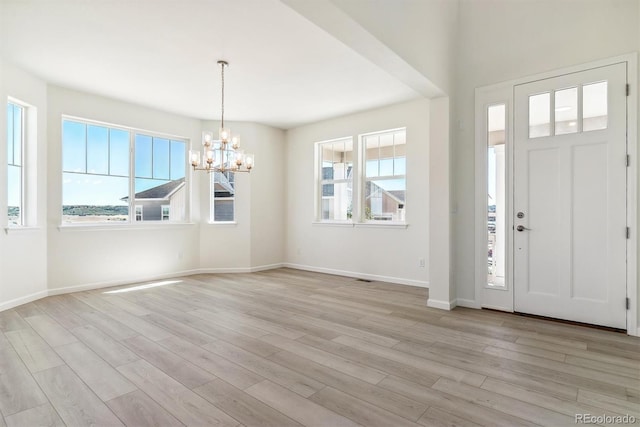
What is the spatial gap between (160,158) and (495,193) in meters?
5.35

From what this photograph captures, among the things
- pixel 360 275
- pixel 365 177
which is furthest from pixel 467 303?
pixel 365 177

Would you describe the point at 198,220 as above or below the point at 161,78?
below

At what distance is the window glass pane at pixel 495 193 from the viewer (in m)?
3.80

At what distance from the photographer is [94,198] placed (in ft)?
16.6

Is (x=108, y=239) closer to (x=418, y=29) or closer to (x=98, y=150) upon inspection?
(x=98, y=150)

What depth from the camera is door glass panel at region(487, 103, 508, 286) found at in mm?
3805

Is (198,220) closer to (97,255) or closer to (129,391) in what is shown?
(97,255)

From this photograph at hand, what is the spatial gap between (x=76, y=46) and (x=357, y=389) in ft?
13.9

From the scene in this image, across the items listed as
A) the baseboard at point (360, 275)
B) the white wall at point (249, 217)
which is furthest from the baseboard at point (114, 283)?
the baseboard at point (360, 275)

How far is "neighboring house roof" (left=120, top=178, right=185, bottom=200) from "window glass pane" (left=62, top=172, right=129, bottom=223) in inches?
11.1

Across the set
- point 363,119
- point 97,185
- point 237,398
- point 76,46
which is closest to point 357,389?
point 237,398

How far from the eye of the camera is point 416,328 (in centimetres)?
324

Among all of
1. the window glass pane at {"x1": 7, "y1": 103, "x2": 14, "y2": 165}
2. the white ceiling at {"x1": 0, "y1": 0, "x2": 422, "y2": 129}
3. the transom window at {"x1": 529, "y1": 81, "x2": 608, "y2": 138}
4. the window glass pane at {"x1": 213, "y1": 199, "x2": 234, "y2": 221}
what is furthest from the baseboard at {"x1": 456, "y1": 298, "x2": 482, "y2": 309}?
the window glass pane at {"x1": 7, "y1": 103, "x2": 14, "y2": 165}

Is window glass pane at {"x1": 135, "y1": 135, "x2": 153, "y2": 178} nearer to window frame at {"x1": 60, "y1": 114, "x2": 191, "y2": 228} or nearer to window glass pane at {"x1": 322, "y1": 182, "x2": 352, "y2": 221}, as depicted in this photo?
window frame at {"x1": 60, "y1": 114, "x2": 191, "y2": 228}
